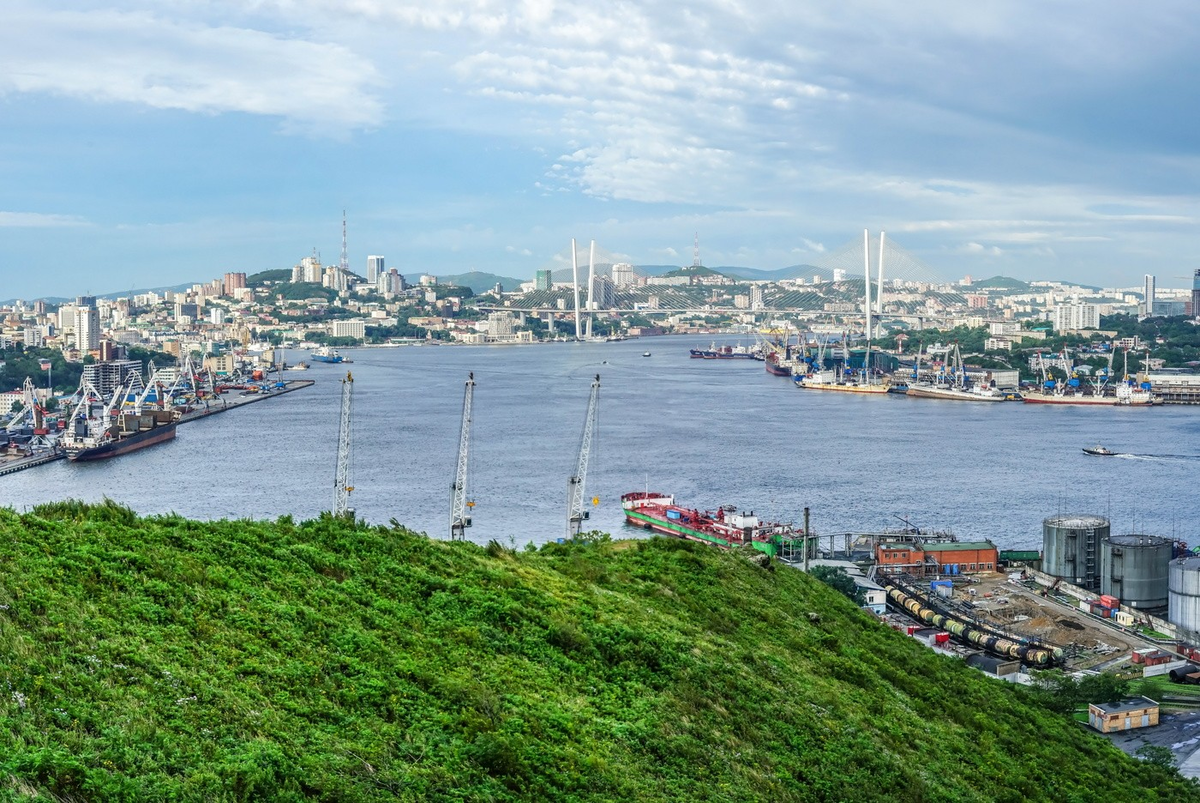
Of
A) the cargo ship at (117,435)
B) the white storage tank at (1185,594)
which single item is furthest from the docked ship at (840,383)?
the white storage tank at (1185,594)

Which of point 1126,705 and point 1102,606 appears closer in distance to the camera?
point 1126,705

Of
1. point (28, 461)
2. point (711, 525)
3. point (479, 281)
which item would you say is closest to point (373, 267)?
point (479, 281)

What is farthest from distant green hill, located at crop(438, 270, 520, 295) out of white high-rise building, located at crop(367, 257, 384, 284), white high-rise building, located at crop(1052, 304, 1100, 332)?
white high-rise building, located at crop(1052, 304, 1100, 332)

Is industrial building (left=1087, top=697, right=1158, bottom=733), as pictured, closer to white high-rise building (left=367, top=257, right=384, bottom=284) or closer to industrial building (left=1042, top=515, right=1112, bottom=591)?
industrial building (left=1042, top=515, right=1112, bottom=591)

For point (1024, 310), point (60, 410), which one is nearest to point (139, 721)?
point (60, 410)

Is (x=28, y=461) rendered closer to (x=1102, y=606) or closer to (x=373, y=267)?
(x=1102, y=606)
